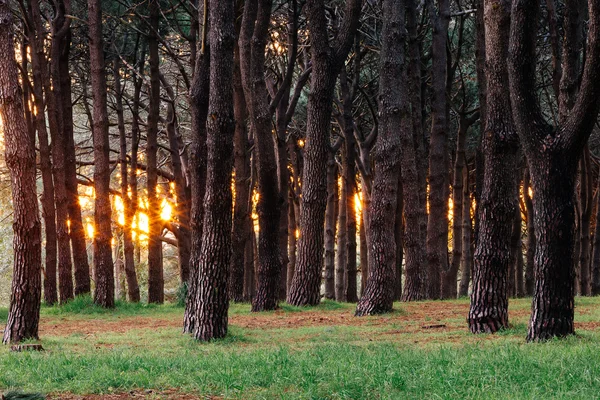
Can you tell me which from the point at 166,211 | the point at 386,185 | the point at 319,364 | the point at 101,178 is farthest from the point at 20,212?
the point at 166,211

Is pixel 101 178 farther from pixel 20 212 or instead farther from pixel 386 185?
pixel 386 185

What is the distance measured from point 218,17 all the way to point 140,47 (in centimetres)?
1624

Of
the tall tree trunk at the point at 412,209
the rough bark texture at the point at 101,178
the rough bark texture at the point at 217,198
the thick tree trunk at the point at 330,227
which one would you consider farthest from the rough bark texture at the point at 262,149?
the thick tree trunk at the point at 330,227

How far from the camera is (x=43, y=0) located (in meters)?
23.5

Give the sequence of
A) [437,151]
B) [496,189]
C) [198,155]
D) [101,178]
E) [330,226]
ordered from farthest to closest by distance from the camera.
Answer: [330,226]
[437,151]
[101,178]
[198,155]
[496,189]

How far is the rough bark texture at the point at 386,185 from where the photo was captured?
50.3 ft

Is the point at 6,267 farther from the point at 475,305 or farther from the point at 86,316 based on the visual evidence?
the point at 475,305

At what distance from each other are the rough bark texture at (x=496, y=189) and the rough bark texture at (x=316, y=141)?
5919mm

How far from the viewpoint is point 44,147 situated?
20.4 meters

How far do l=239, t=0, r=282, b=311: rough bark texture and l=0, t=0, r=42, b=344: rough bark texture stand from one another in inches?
227

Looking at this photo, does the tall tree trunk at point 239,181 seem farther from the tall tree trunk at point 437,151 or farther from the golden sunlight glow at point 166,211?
the golden sunlight glow at point 166,211

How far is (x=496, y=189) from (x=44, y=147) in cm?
1318

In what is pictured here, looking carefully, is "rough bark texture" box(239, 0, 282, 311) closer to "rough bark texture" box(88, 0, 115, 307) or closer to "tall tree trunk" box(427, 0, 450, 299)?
"rough bark texture" box(88, 0, 115, 307)

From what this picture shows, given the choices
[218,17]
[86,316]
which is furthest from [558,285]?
[86,316]
